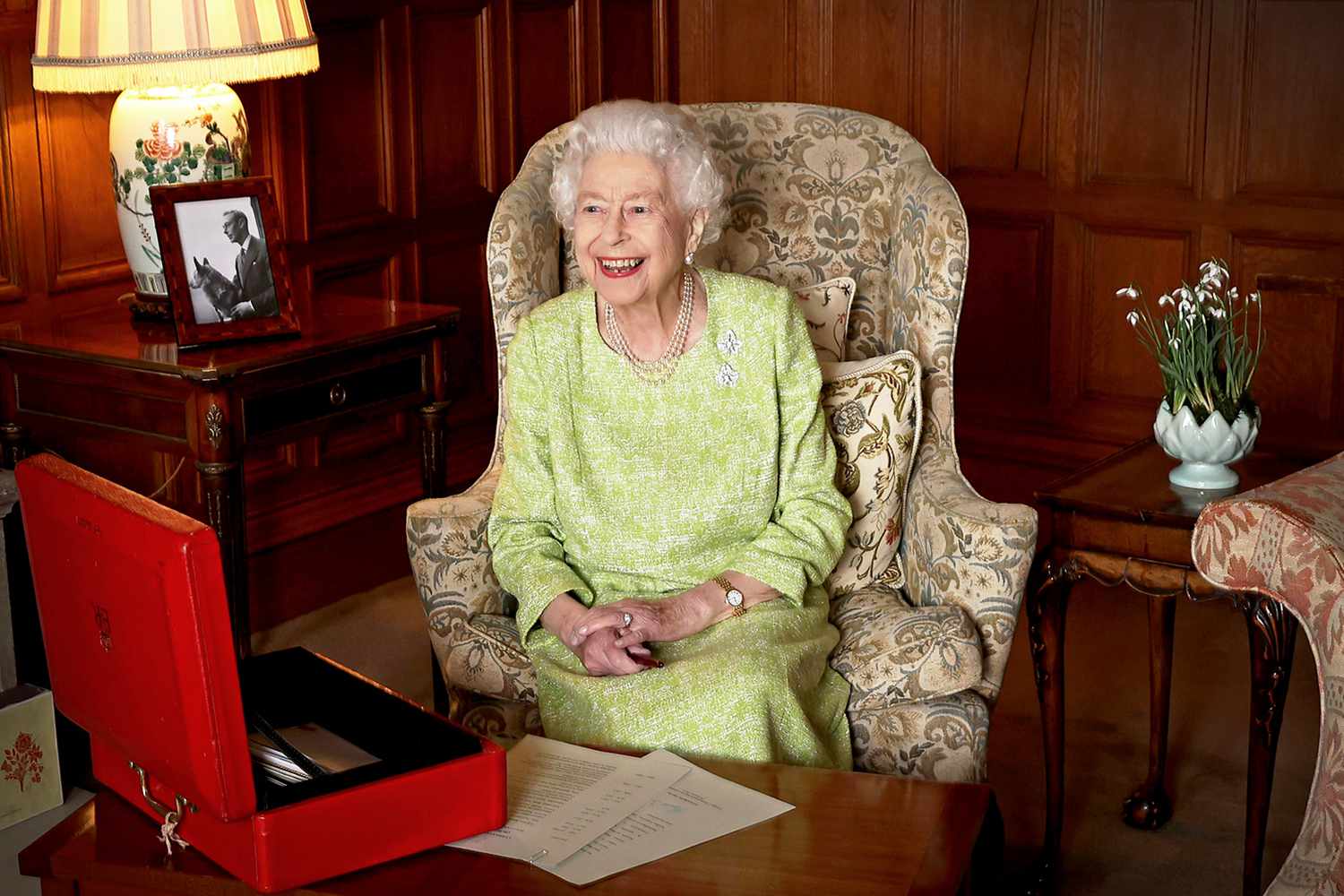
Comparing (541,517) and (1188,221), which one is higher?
(1188,221)

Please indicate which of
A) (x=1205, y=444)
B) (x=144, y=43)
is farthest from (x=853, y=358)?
(x=144, y=43)

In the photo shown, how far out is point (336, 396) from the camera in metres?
2.72

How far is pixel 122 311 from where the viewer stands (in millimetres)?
2912

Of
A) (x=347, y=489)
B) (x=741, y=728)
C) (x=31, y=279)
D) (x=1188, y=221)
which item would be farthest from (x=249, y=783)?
(x=1188, y=221)

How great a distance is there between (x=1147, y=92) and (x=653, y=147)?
2.04 meters

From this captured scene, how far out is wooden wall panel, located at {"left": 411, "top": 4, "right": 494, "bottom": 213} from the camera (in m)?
3.83

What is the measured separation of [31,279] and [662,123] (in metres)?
1.45

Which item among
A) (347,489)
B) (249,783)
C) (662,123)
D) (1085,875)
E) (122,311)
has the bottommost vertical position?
(1085,875)

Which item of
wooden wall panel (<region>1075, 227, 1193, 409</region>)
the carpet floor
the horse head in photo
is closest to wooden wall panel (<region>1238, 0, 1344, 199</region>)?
wooden wall panel (<region>1075, 227, 1193, 409</region>)

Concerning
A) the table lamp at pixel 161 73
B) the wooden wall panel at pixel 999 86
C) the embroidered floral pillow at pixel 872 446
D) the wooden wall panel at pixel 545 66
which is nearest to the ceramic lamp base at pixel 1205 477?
the embroidered floral pillow at pixel 872 446

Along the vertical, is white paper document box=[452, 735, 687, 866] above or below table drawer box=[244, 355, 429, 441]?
below

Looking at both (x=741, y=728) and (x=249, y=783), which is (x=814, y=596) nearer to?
(x=741, y=728)

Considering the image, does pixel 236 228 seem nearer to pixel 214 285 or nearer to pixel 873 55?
pixel 214 285

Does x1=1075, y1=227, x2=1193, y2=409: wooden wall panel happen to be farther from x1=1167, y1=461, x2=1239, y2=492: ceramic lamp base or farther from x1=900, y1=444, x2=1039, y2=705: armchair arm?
x1=900, y1=444, x2=1039, y2=705: armchair arm
